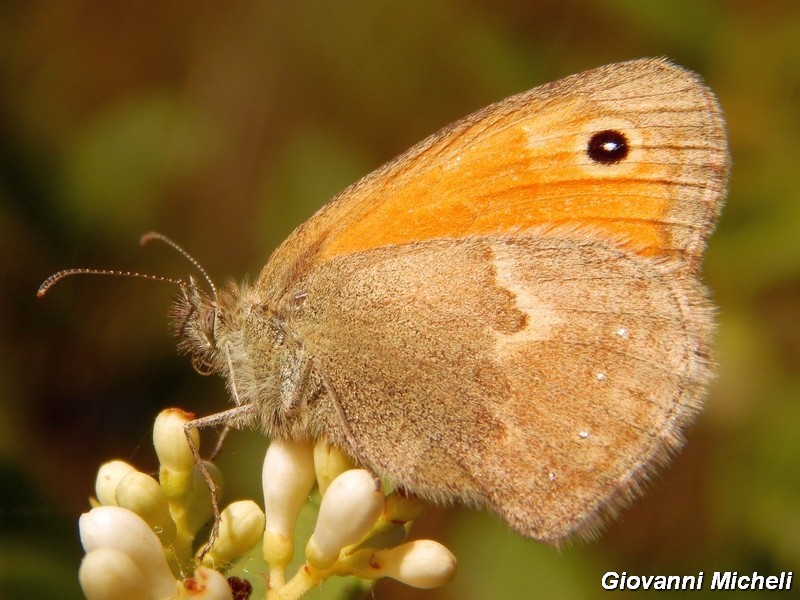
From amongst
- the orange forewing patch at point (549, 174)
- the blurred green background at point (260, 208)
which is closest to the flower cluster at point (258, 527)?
the blurred green background at point (260, 208)

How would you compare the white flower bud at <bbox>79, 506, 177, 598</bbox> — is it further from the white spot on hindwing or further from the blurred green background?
the white spot on hindwing

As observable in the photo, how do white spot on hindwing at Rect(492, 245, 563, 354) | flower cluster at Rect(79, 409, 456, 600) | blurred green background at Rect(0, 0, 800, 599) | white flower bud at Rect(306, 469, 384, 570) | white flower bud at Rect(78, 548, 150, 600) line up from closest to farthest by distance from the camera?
white flower bud at Rect(78, 548, 150, 600) → flower cluster at Rect(79, 409, 456, 600) → white flower bud at Rect(306, 469, 384, 570) → white spot on hindwing at Rect(492, 245, 563, 354) → blurred green background at Rect(0, 0, 800, 599)

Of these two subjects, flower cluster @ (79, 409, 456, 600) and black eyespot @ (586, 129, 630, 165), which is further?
black eyespot @ (586, 129, 630, 165)

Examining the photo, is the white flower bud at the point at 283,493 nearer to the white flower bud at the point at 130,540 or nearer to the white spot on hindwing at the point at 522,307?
the white flower bud at the point at 130,540

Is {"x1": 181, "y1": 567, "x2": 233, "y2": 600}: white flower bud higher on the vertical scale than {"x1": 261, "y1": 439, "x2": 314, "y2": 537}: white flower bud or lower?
lower

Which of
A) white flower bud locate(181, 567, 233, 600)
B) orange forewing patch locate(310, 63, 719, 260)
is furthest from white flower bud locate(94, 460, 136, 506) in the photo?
orange forewing patch locate(310, 63, 719, 260)

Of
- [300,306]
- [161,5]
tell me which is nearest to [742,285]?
[300,306]
